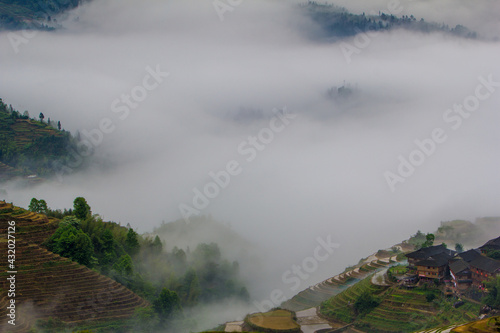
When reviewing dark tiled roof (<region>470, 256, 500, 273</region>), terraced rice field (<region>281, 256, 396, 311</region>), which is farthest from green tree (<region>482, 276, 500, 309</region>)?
terraced rice field (<region>281, 256, 396, 311</region>)

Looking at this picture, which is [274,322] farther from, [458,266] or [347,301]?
[458,266]

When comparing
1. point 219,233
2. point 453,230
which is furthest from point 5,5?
point 453,230

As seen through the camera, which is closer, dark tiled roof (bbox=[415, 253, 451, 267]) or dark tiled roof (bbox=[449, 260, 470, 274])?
dark tiled roof (bbox=[449, 260, 470, 274])

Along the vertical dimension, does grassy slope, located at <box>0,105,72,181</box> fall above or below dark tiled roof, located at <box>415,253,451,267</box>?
above

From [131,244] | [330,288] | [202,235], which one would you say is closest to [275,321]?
[330,288]

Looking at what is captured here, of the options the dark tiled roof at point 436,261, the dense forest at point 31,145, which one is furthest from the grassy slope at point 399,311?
the dense forest at point 31,145

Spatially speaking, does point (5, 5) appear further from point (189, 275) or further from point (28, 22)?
point (189, 275)

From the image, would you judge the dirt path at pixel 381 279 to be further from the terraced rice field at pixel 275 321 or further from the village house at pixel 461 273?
the terraced rice field at pixel 275 321

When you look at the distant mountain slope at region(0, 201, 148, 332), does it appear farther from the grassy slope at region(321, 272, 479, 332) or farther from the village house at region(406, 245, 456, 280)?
the village house at region(406, 245, 456, 280)
